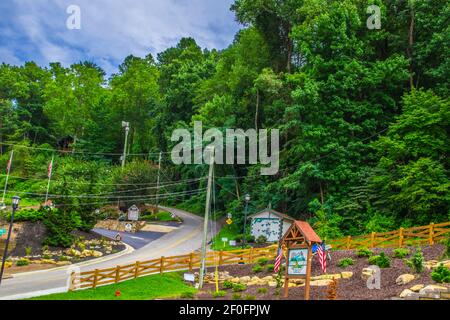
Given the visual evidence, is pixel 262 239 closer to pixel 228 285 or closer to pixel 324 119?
pixel 324 119

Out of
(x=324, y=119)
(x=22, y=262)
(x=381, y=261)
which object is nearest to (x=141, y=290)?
(x=381, y=261)

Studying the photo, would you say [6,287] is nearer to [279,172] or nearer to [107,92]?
[279,172]

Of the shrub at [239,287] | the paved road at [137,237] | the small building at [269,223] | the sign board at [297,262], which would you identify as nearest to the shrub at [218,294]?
the shrub at [239,287]

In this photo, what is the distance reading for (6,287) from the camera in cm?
2408

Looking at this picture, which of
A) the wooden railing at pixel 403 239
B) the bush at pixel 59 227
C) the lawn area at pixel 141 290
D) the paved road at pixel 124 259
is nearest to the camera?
the lawn area at pixel 141 290

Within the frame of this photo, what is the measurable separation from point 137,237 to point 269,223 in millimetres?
14211

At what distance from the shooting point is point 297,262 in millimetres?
18500

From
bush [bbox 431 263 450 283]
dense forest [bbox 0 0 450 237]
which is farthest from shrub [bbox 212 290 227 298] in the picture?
dense forest [bbox 0 0 450 237]

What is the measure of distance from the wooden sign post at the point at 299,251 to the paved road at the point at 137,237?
914 inches

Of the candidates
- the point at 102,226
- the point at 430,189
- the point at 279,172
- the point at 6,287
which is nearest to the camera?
the point at 6,287

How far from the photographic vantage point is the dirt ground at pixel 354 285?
55.0 ft

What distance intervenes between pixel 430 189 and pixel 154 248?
75.4 ft

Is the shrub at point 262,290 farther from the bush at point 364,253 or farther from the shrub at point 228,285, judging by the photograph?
the bush at point 364,253
